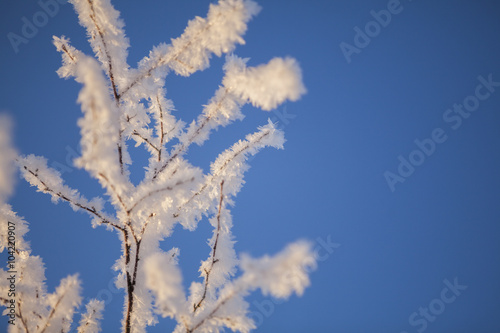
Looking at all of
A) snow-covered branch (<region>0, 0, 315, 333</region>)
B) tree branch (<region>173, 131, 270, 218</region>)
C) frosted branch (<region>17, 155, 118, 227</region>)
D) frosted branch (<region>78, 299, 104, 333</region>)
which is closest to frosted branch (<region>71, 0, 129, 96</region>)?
snow-covered branch (<region>0, 0, 315, 333</region>)

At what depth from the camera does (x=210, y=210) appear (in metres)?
1.16

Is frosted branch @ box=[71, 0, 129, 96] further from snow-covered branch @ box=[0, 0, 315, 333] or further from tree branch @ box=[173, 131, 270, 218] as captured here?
tree branch @ box=[173, 131, 270, 218]

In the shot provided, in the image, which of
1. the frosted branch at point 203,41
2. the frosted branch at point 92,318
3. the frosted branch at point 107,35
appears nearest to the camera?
the frosted branch at point 203,41

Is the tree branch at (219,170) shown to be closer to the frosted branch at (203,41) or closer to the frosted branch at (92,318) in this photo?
the frosted branch at (203,41)

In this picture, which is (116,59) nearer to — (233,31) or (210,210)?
(233,31)

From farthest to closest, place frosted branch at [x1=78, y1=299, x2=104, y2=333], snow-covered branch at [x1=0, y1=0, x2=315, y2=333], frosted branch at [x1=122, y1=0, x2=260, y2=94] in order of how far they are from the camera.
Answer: frosted branch at [x1=78, y1=299, x2=104, y2=333]
frosted branch at [x1=122, y1=0, x2=260, y2=94]
snow-covered branch at [x1=0, y1=0, x2=315, y2=333]

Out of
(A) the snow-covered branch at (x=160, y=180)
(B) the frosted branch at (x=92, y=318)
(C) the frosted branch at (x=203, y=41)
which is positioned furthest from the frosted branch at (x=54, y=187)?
(B) the frosted branch at (x=92, y=318)

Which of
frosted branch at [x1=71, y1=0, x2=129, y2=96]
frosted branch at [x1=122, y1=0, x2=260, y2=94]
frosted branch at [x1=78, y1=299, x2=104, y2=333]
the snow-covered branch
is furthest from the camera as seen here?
frosted branch at [x1=78, y1=299, x2=104, y2=333]

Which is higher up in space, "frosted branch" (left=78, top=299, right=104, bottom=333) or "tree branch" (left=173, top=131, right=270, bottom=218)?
"tree branch" (left=173, top=131, right=270, bottom=218)

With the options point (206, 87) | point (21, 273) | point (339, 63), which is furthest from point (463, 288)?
point (339, 63)

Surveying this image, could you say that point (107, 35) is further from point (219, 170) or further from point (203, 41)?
point (219, 170)

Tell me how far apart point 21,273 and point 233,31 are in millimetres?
1590

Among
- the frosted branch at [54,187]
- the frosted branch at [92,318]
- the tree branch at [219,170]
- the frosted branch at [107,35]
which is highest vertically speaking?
the frosted branch at [107,35]

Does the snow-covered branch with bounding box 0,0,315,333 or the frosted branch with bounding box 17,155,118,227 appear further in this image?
the frosted branch with bounding box 17,155,118,227
